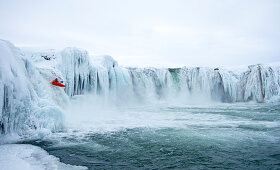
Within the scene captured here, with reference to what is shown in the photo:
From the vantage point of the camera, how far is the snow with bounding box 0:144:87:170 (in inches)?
149

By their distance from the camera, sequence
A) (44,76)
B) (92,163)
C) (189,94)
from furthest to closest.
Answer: (189,94) → (44,76) → (92,163)

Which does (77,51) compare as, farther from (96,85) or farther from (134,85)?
(134,85)

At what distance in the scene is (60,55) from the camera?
42.5 feet

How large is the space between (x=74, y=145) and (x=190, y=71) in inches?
883

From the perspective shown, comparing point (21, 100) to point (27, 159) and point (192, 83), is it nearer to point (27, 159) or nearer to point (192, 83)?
point (27, 159)

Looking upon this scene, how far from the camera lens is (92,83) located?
15.7m

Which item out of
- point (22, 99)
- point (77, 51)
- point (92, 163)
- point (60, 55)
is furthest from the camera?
point (77, 51)

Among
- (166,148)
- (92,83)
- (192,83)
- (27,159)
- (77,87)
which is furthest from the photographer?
(192,83)

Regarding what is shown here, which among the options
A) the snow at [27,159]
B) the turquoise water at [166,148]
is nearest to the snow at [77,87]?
the snow at [27,159]

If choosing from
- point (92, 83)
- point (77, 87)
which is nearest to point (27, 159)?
point (77, 87)

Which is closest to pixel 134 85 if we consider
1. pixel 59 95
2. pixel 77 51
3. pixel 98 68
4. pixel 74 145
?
pixel 98 68

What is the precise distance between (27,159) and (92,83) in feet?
38.4

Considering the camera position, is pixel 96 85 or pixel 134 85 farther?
pixel 134 85

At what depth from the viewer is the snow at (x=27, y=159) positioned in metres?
3.79
